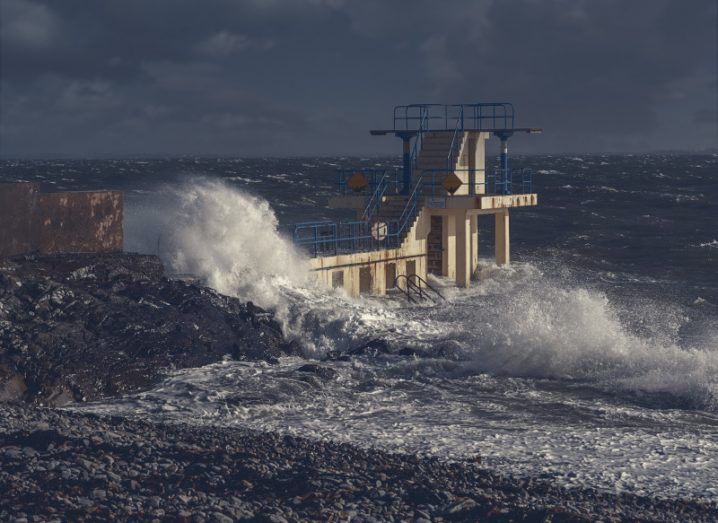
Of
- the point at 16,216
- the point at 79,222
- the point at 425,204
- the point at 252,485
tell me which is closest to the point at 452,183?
the point at 425,204

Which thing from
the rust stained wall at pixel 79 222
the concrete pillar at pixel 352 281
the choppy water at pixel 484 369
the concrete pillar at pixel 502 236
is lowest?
the choppy water at pixel 484 369

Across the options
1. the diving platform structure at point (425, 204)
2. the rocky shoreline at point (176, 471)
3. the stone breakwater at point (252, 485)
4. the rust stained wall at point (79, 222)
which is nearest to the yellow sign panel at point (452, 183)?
the diving platform structure at point (425, 204)

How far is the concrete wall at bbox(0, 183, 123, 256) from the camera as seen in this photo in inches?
759

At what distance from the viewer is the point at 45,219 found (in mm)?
19625

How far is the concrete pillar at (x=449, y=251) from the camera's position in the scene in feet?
89.2

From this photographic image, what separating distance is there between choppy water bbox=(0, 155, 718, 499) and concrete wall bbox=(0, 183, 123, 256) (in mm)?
2355

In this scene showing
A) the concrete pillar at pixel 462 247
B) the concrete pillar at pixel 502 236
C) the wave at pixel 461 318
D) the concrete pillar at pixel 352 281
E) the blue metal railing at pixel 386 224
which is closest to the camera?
the wave at pixel 461 318

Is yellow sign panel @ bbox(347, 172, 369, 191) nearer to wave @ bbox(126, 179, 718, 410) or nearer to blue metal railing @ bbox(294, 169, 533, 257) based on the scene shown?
blue metal railing @ bbox(294, 169, 533, 257)

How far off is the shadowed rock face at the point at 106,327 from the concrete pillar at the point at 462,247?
791cm

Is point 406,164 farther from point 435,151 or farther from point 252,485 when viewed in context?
point 252,485

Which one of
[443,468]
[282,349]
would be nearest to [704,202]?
[282,349]

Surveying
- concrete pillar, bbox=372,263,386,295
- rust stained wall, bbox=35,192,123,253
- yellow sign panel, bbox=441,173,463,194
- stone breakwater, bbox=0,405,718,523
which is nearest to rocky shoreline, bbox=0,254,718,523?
stone breakwater, bbox=0,405,718,523

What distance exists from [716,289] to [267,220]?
1287 cm

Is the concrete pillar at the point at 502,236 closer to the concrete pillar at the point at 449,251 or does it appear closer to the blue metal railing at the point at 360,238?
the concrete pillar at the point at 449,251
